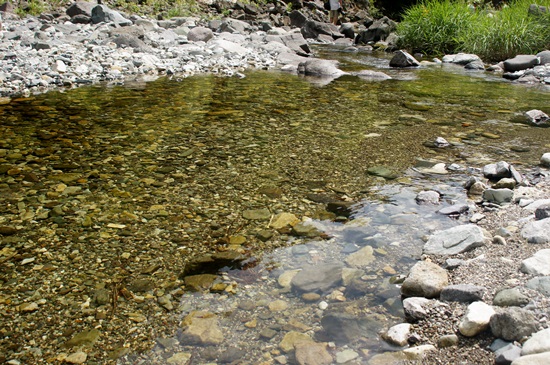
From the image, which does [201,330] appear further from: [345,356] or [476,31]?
[476,31]

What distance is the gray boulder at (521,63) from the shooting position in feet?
32.7

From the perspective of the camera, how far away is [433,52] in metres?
13.5

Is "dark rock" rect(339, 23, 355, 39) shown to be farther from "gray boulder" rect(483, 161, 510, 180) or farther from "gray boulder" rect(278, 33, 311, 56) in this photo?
"gray boulder" rect(483, 161, 510, 180)

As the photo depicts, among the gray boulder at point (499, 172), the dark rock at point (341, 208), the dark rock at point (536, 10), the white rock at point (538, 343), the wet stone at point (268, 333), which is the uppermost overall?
the dark rock at point (536, 10)

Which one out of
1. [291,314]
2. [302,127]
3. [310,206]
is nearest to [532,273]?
[291,314]

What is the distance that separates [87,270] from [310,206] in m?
1.43

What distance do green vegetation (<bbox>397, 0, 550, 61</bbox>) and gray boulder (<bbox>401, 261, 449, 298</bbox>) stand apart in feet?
36.8

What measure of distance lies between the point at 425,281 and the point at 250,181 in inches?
68.4

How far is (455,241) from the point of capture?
237 cm

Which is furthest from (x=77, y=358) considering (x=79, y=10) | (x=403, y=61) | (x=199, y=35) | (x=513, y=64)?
(x=79, y=10)

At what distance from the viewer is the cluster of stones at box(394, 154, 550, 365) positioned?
1529 millimetres

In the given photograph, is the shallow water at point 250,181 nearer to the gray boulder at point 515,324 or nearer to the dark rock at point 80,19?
the gray boulder at point 515,324

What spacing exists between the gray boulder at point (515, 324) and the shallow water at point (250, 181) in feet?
1.39

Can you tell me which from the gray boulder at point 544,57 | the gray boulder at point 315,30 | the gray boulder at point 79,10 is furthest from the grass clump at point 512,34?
the gray boulder at point 79,10
